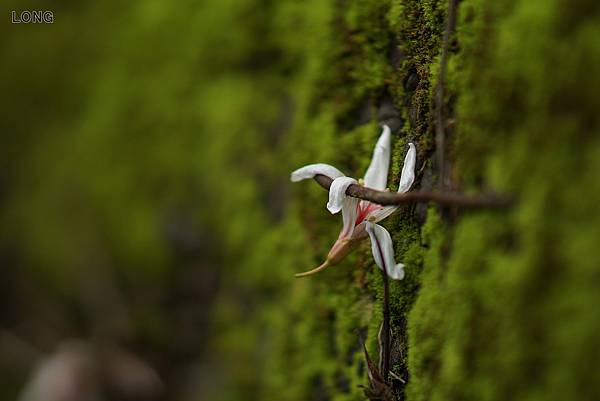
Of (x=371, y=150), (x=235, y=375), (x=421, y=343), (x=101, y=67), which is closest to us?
(x=421, y=343)

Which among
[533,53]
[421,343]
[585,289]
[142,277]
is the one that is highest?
[533,53]

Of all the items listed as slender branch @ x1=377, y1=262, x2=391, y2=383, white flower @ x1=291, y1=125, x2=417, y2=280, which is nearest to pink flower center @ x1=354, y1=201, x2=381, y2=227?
white flower @ x1=291, y1=125, x2=417, y2=280

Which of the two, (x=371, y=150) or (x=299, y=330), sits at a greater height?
(x=371, y=150)

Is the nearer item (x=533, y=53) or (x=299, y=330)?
(x=533, y=53)

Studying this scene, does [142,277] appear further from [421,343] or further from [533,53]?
[533,53]

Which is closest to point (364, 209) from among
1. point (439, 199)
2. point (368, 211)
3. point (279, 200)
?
point (368, 211)

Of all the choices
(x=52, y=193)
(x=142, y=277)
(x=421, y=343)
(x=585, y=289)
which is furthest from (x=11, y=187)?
(x=585, y=289)

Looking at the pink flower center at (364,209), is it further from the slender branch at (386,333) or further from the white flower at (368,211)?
the slender branch at (386,333)
